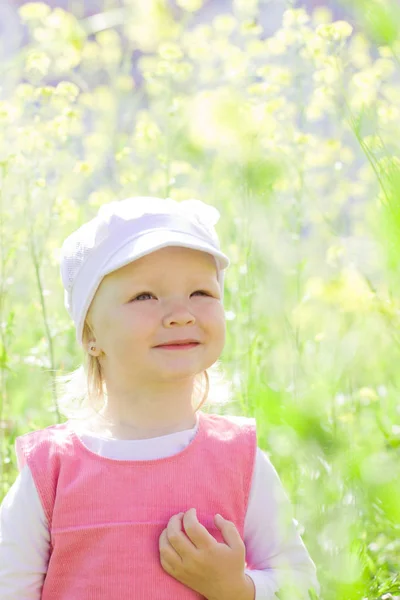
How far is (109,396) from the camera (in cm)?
156

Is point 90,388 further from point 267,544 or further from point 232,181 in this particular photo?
point 232,181

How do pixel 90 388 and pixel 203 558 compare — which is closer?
pixel 203 558

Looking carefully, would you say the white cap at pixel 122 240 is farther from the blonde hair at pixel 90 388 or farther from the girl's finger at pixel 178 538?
the girl's finger at pixel 178 538

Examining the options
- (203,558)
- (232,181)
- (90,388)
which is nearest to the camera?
(203,558)

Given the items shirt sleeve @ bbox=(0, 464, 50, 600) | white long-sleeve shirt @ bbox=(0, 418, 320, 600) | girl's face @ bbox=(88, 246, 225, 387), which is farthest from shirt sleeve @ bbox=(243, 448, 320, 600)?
shirt sleeve @ bbox=(0, 464, 50, 600)

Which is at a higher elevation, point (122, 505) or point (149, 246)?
point (149, 246)

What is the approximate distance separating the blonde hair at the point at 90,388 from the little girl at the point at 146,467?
0.04 m

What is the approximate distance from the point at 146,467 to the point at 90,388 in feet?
0.79

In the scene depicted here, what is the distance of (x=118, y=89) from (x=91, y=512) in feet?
6.46

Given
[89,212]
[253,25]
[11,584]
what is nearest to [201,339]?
[11,584]

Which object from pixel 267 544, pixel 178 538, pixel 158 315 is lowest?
pixel 267 544

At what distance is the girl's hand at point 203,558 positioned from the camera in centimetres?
135

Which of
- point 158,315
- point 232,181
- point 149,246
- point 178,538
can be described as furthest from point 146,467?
point 232,181

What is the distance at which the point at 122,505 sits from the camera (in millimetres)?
1420
